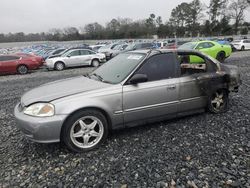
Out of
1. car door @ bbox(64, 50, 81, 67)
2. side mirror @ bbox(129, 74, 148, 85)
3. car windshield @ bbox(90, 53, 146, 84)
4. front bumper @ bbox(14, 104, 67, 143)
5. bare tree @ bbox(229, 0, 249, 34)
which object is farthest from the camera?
bare tree @ bbox(229, 0, 249, 34)

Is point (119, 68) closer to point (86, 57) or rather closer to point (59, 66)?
point (59, 66)

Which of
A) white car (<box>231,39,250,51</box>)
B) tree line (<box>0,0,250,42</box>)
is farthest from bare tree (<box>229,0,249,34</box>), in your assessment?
white car (<box>231,39,250,51</box>)

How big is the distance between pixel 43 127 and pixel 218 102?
12.0 feet

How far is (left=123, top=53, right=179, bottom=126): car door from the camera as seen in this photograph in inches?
150

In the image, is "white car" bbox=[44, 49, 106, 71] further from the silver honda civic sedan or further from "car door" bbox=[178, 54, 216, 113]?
"car door" bbox=[178, 54, 216, 113]

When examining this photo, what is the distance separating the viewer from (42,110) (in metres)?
3.33

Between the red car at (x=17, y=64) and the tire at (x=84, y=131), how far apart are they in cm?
1324

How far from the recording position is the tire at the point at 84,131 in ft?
11.2

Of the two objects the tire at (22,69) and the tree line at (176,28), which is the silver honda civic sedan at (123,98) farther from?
the tree line at (176,28)

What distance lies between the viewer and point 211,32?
67.9 m

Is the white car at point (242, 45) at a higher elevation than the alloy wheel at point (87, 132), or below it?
higher

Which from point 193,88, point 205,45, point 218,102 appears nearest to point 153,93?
point 193,88

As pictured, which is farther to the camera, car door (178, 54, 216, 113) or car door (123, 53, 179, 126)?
car door (178, 54, 216, 113)

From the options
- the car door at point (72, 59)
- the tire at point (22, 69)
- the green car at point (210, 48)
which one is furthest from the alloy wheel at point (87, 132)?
the car door at point (72, 59)
